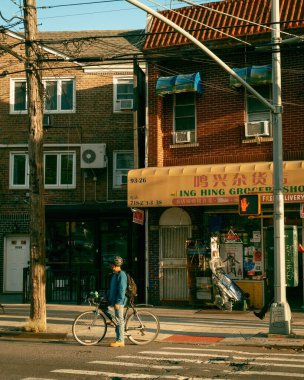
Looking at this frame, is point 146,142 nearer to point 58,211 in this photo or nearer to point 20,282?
point 58,211

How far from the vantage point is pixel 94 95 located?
86.8ft

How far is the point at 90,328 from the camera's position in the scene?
14.3 m

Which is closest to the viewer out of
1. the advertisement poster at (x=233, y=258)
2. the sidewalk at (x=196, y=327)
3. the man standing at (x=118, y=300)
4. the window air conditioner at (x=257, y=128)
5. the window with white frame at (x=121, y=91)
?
the man standing at (x=118, y=300)

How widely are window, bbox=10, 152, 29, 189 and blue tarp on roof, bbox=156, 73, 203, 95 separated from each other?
7.72m

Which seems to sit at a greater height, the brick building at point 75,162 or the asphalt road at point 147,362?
the brick building at point 75,162

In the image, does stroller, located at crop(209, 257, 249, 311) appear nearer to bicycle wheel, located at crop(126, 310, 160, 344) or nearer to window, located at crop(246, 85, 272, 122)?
window, located at crop(246, 85, 272, 122)

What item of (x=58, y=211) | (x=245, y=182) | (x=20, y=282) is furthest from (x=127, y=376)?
(x=20, y=282)

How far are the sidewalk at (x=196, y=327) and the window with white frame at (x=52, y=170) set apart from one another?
6697 mm

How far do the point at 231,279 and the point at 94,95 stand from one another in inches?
393

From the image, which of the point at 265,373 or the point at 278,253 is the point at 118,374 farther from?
the point at 278,253

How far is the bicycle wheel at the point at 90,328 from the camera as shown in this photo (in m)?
14.2

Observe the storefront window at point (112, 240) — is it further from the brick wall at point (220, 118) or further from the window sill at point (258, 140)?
the window sill at point (258, 140)

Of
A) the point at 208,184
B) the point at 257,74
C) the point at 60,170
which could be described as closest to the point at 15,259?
the point at 60,170

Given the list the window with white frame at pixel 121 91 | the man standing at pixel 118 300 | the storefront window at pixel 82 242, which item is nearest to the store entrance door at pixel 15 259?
the storefront window at pixel 82 242
